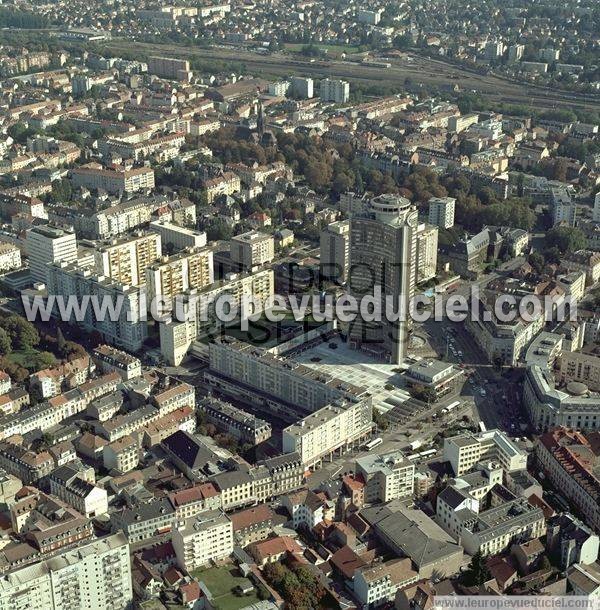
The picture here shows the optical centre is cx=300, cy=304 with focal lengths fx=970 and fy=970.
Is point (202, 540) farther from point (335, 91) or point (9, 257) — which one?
point (335, 91)

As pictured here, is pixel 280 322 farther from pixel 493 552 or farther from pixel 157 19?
pixel 157 19

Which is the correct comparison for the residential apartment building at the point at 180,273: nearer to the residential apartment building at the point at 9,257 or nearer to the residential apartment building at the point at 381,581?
the residential apartment building at the point at 9,257

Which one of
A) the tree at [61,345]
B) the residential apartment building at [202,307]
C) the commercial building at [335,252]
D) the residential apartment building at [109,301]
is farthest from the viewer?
the commercial building at [335,252]

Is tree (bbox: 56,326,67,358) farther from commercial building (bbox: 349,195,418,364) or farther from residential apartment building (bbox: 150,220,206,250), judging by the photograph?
commercial building (bbox: 349,195,418,364)

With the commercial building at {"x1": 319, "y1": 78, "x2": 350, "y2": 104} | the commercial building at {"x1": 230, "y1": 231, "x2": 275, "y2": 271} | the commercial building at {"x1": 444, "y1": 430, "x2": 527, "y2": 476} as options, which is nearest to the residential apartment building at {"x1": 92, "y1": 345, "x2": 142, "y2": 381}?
the commercial building at {"x1": 230, "y1": 231, "x2": 275, "y2": 271}

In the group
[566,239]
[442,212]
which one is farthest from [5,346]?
[566,239]

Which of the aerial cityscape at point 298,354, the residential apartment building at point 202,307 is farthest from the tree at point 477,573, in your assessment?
the residential apartment building at point 202,307
